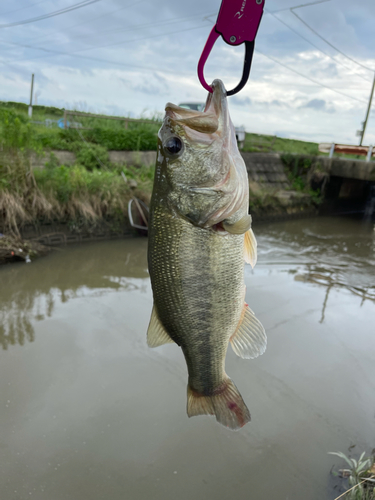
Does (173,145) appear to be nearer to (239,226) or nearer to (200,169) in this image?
(200,169)

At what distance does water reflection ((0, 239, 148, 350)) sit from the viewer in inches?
225

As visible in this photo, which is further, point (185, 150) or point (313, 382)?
point (313, 382)

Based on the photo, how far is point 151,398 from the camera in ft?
13.9

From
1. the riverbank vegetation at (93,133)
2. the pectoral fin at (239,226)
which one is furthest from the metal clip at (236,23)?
the riverbank vegetation at (93,133)

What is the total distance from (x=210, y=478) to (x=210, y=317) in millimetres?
2498

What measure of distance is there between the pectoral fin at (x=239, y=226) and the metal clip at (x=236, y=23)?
22.6 inches

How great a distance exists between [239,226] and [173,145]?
394 millimetres

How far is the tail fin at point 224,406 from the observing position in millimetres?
1642

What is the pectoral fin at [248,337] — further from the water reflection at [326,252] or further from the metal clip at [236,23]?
the water reflection at [326,252]

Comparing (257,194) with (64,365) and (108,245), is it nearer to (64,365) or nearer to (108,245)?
(108,245)

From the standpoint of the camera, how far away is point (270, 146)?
1820 centimetres

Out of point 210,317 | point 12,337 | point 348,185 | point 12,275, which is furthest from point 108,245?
point 348,185

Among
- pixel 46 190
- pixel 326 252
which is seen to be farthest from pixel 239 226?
pixel 326 252

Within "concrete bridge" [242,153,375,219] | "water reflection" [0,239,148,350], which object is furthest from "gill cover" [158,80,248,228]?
"concrete bridge" [242,153,375,219]
